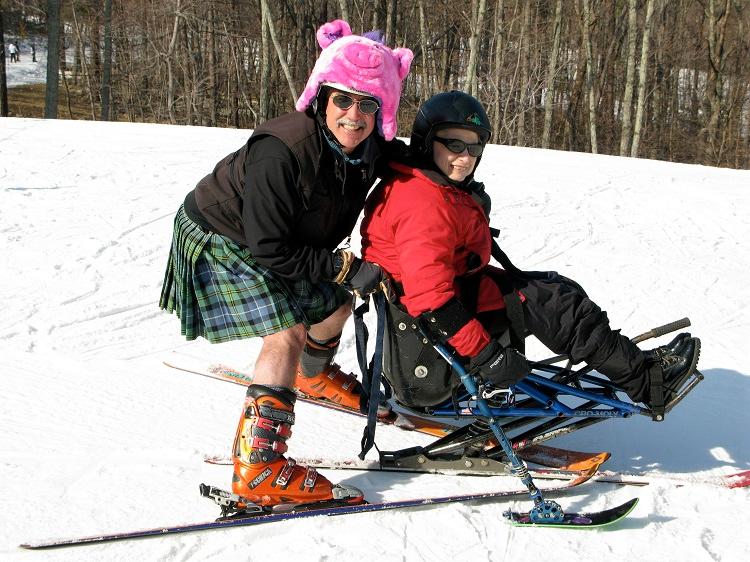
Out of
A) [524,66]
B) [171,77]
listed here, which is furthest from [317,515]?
[171,77]

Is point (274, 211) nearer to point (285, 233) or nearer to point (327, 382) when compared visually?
point (285, 233)

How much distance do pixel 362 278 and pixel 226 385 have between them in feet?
4.33

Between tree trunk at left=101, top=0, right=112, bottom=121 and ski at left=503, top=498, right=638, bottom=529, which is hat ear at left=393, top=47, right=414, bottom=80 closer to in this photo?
ski at left=503, top=498, right=638, bottom=529

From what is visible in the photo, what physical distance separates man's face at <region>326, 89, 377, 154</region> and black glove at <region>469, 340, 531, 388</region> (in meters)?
0.87

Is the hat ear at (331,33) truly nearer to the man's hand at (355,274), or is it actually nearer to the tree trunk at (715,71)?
the man's hand at (355,274)

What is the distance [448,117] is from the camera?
8.73ft

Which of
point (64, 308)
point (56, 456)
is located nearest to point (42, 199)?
point (64, 308)

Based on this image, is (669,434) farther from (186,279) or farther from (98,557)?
(98,557)

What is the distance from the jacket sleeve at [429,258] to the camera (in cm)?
250

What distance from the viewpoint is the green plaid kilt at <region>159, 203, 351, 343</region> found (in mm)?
2633

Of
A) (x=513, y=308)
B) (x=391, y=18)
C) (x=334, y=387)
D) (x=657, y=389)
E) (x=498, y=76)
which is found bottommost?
(x=334, y=387)

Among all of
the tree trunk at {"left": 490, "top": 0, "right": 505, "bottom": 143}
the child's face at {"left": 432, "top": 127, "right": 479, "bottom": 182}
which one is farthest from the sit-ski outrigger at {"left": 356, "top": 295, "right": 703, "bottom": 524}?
the tree trunk at {"left": 490, "top": 0, "right": 505, "bottom": 143}

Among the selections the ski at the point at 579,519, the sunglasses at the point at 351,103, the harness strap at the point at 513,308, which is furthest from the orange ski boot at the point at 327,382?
the sunglasses at the point at 351,103

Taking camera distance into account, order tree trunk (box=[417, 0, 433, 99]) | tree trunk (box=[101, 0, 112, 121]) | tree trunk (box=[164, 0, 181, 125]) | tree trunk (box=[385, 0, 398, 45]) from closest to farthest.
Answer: tree trunk (box=[385, 0, 398, 45])
tree trunk (box=[417, 0, 433, 99])
tree trunk (box=[101, 0, 112, 121])
tree trunk (box=[164, 0, 181, 125])
